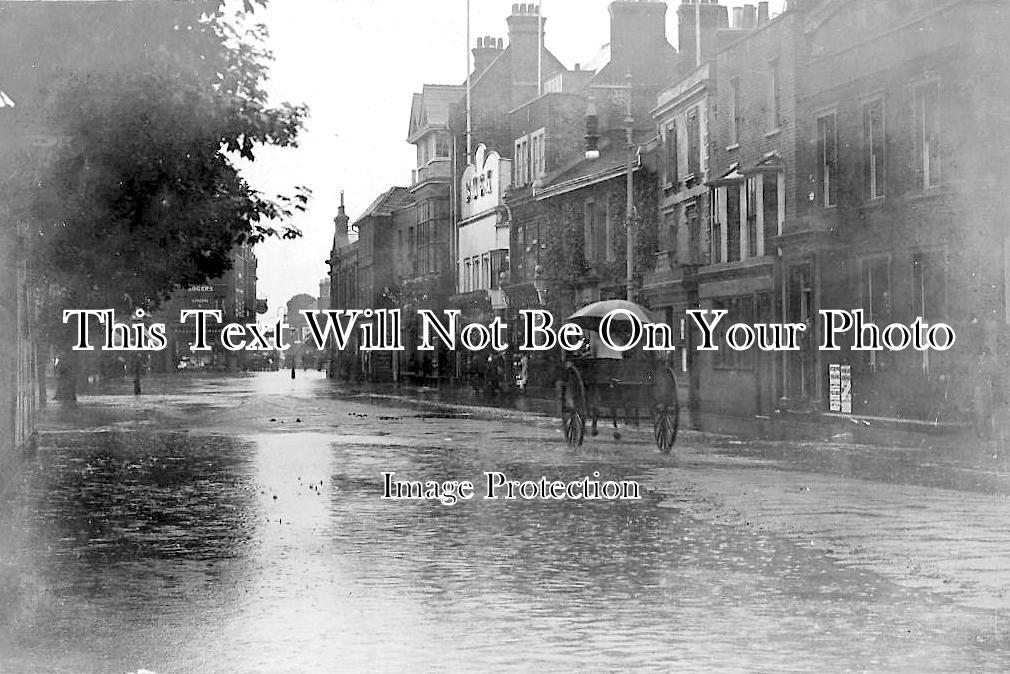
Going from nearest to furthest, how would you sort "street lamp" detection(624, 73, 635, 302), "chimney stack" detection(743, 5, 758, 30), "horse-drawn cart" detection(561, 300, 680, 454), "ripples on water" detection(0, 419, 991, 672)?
"ripples on water" detection(0, 419, 991, 672), "street lamp" detection(624, 73, 635, 302), "horse-drawn cart" detection(561, 300, 680, 454), "chimney stack" detection(743, 5, 758, 30)

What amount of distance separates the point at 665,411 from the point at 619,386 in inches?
33.7

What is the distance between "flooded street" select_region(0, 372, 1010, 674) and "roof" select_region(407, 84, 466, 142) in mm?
2078

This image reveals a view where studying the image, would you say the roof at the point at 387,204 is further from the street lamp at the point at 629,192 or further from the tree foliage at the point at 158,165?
the street lamp at the point at 629,192

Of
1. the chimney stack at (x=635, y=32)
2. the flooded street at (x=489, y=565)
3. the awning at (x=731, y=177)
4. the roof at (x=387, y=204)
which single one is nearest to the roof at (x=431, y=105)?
the roof at (x=387, y=204)

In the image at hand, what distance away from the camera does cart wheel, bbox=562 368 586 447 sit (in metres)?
10.9

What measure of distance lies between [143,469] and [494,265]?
4.41 m

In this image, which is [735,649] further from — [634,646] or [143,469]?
[143,469]

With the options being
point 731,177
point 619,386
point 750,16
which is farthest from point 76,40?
point 750,16

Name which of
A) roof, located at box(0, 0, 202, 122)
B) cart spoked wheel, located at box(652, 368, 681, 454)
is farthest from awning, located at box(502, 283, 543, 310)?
roof, located at box(0, 0, 202, 122)

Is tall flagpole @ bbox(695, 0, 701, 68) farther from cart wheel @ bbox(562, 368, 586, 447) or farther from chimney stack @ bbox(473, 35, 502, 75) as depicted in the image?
cart wheel @ bbox(562, 368, 586, 447)

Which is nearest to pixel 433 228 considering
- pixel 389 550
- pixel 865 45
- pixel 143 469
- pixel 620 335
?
pixel 620 335

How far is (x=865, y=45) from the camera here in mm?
16500

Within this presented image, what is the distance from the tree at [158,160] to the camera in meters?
8.54

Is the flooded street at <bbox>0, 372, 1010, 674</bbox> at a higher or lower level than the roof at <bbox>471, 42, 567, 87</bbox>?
lower
